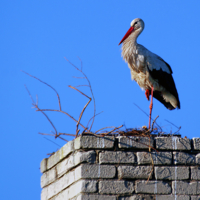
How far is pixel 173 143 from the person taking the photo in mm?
3732

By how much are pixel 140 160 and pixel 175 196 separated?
16.3 inches

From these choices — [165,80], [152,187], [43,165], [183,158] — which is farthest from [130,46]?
[152,187]

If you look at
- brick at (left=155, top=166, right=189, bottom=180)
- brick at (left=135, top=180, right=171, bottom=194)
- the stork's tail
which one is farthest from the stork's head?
brick at (left=135, top=180, right=171, bottom=194)

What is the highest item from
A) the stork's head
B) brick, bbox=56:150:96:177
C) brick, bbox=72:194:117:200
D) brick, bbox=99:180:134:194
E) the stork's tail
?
the stork's head

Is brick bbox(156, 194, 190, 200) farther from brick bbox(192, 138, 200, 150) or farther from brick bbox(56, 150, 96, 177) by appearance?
brick bbox(56, 150, 96, 177)

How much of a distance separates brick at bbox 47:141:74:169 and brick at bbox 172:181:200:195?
94cm

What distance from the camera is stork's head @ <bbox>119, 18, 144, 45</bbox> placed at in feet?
23.8

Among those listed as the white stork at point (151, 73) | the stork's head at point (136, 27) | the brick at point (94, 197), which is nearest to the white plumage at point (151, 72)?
the white stork at point (151, 73)

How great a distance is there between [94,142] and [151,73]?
10.4ft

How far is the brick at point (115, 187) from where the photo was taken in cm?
349

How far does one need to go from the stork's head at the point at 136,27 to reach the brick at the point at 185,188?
404cm

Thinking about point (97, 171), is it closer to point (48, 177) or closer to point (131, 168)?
point (131, 168)

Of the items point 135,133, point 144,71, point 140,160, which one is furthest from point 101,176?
point 144,71

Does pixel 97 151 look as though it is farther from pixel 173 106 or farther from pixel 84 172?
pixel 173 106
